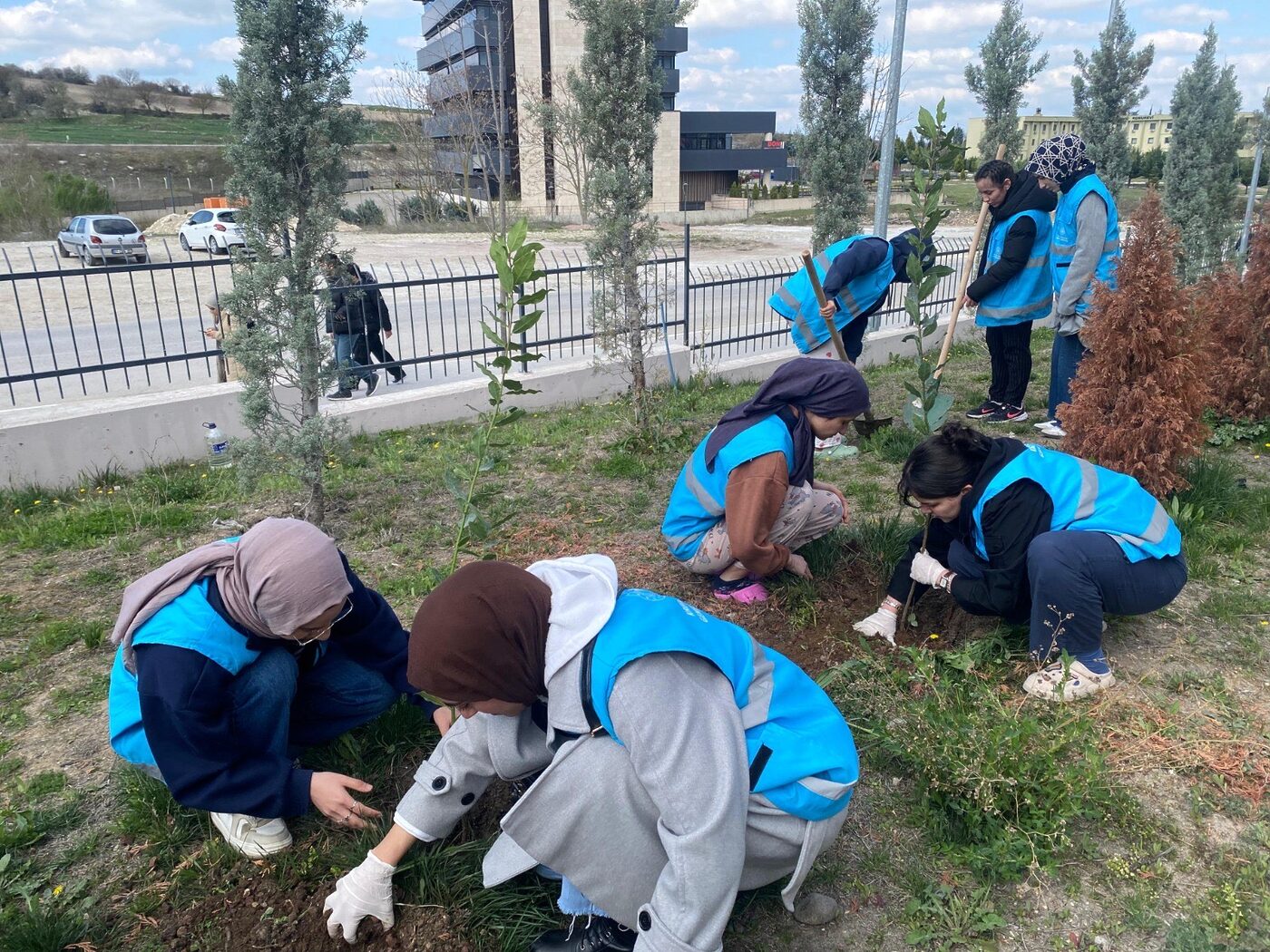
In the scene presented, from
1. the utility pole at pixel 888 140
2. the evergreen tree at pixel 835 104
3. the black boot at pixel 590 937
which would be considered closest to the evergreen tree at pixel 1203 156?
the utility pole at pixel 888 140

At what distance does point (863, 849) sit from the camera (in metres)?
2.35

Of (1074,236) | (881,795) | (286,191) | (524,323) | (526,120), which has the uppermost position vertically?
(526,120)

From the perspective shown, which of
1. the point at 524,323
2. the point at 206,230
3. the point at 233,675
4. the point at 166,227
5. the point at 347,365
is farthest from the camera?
the point at 166,227

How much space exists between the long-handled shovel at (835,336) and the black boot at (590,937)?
2.95 m

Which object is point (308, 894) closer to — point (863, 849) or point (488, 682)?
point (488, 682)

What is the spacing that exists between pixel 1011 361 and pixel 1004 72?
9158 mm

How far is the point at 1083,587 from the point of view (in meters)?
2.78

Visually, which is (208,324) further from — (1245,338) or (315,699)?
(1245,338)

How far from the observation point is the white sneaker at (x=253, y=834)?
2.28 meters

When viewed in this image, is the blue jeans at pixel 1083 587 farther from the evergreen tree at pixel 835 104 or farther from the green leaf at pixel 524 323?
the evergreen tree at pixel 835 104

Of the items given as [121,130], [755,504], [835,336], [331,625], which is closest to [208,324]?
[835,336]

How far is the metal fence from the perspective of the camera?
6266 millimetres

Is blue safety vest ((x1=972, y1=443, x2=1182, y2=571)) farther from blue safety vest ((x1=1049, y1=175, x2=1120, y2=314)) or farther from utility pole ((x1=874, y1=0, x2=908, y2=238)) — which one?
utility pole ((x1=874, y1=0, x2=908, y2=238))

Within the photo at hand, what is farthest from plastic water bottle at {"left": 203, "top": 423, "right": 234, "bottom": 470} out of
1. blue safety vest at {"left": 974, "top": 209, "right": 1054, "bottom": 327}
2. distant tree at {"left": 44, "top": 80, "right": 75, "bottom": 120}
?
distant tree at {"left": 44, "top": 80, "right": 75, "bottom": 120}
